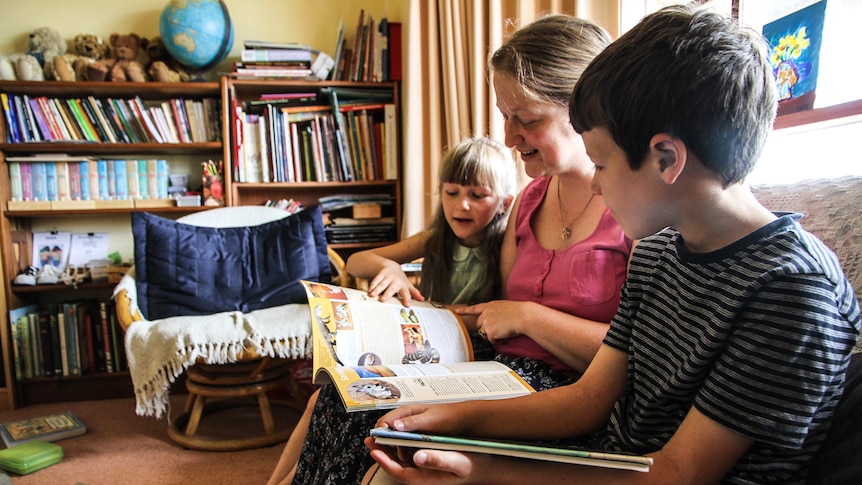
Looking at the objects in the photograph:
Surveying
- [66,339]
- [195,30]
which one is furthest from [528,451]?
[66,339]

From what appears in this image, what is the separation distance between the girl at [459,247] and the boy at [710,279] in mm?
594

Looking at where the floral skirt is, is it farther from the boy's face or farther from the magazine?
the boy's face

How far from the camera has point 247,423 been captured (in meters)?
2.12

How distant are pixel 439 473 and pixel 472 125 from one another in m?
1.72

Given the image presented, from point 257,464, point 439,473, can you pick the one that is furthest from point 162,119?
point 439,473

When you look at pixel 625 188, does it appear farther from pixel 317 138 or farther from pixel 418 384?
pixel 317 138

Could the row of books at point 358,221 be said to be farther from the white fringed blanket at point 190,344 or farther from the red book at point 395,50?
the white fringed blanket at point 190,344

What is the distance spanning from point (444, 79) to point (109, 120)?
5.01 feet

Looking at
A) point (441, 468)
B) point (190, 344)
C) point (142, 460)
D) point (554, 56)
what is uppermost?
point (554, 56)

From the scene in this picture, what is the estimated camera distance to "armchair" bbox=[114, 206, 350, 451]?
173 cm

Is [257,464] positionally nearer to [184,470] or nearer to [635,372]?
[184,470]

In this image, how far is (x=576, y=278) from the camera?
101 centimetres

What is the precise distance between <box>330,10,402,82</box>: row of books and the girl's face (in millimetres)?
1362

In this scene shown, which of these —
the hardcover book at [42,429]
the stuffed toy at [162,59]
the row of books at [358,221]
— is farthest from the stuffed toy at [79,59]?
the hardcover book at [42,429]
